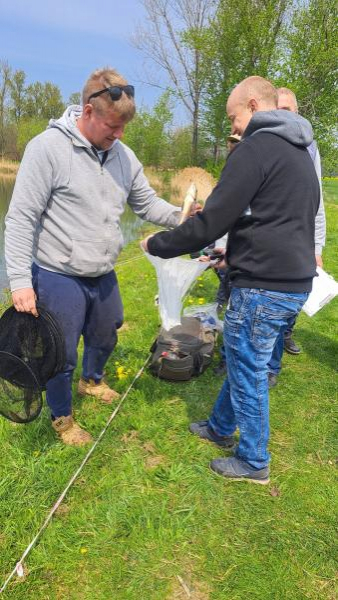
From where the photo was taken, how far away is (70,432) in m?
2.86

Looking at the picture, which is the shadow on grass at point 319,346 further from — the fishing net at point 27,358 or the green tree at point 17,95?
the green tree at point 17,95

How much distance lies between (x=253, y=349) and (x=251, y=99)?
1256mm

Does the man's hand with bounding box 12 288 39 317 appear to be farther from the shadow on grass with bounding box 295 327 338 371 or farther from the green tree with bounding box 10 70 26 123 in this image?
the green tree with bounding box 10 70 26 123

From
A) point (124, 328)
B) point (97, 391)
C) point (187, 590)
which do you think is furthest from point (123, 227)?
point (187, 590)

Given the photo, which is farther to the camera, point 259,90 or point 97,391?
point 97,391

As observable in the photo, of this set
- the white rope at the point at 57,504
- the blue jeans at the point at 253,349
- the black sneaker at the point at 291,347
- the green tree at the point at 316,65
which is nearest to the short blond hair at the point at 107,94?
the blue jeans at the point at 253,349

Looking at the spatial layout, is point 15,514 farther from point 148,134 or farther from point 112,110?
point 148,134

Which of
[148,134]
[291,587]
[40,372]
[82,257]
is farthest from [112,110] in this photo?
[148,134]

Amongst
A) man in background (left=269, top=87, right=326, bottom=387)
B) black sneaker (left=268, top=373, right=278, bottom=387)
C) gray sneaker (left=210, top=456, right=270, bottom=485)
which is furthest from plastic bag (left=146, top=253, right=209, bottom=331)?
black sneaker (left=268, top=373, right=278, bottom=387)

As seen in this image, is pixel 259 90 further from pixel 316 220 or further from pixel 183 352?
pixel 183 352

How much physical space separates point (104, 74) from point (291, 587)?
2750 mm

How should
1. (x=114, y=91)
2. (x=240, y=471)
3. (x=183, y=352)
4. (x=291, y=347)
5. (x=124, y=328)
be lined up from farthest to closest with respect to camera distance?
(x=124, y=328) → (x=291, y=347) → (x=183, y=352) → (x=240, y=471) → (x=114, y=91)

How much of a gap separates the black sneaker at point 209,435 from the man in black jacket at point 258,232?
0.51 meters

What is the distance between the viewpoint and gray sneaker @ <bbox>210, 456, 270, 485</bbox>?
2564mm
